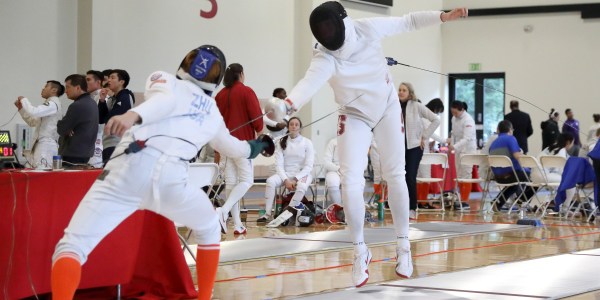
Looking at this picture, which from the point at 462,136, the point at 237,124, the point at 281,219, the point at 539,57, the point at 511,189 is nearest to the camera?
the point at 237,124

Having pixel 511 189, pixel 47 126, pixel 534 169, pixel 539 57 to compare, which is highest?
pixel 539 57

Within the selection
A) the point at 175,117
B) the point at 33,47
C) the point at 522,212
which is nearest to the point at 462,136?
the point at 522,212

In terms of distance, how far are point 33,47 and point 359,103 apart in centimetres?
794

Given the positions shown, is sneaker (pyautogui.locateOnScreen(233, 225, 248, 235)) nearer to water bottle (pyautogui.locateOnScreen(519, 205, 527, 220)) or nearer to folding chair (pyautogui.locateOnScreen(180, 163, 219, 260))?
folding chair (pyautogui.locateOnScreen(180, 163, 219, 260))

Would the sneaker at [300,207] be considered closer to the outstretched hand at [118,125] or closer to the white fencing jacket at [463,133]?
the white fencing jacket at [463,133]

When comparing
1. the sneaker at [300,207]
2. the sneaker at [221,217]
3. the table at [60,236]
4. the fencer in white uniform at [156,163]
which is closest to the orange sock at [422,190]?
the sneaker at [300,207]

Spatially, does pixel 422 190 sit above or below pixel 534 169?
below

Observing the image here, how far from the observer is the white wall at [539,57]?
17547 millimetres

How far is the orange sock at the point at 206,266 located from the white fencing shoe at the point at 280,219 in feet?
14.5

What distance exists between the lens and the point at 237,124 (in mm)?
6961

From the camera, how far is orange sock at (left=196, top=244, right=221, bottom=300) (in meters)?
3.43

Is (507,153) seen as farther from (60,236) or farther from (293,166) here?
(60,236)

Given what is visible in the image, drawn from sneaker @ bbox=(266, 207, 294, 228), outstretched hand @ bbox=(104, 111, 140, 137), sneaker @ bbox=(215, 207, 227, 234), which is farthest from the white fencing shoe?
outstretched hand @ bbox=(104, 111, 140, 137)

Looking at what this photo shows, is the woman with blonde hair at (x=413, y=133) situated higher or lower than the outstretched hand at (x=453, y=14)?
lower
